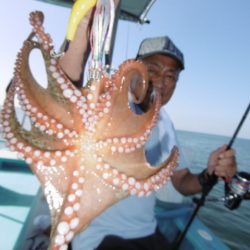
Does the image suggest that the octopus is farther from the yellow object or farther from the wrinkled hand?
the wrinkled hand

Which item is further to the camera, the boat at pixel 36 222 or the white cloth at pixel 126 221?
the boat at pixel 36 222

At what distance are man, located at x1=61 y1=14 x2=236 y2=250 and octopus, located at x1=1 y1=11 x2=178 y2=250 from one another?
0.39 metres

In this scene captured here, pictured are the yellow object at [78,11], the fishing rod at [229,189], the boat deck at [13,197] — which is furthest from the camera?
the boat deck at [13,197]

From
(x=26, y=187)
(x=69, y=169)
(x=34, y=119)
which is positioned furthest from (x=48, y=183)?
(x=26, y=187)

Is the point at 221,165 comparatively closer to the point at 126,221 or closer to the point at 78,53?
the point at 126,221

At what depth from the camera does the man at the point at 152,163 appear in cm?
215

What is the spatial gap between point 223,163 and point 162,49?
51.1 inches

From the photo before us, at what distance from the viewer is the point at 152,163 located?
2500 millimetres

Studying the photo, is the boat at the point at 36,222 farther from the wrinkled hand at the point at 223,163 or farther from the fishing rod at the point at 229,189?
the wrinkled hand at the point at 223,163

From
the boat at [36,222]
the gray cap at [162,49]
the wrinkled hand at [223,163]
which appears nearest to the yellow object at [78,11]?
the gray cap at [162,49]

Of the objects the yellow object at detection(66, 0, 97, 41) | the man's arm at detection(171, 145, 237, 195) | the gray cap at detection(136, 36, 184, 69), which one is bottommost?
the man's arm at detection(171, 145, 237, 195)

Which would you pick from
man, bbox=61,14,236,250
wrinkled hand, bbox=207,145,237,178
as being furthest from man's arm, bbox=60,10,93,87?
wrinkled hand, bbox=207,145,237,178

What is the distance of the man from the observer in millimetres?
2148

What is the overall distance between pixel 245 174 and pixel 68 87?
2338mm
